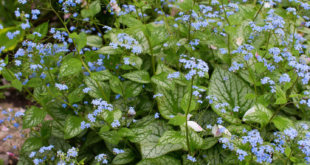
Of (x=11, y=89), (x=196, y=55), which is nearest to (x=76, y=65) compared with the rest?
(x=196, y=55)

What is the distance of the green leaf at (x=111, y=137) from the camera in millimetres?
1732

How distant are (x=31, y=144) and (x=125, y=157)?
2.59 feet

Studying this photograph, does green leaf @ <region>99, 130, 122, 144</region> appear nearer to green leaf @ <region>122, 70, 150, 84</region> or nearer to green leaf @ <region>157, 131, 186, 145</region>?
green leaf @ <region>157, 131, 186, 145</region>

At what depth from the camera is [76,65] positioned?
169cm

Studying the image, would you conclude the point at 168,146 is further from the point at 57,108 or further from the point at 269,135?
the point at 57,108

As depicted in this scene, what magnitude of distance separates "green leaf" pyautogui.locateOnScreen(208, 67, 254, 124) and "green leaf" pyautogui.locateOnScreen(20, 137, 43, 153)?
4.84ft

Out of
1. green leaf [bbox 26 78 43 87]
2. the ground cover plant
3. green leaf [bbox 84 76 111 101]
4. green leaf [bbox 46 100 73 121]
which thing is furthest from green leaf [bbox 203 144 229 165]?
Answer: green leaf [bbox 26 78 43 87]

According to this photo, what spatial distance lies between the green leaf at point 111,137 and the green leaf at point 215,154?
0.68m

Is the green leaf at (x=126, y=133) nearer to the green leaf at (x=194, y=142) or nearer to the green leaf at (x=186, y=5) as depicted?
the green leaf at (x=194, y=142)

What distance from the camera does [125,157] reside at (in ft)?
6.25

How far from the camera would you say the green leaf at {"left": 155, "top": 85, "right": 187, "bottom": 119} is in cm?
208

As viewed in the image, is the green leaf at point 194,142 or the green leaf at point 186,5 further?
the green leaf at point 186,5

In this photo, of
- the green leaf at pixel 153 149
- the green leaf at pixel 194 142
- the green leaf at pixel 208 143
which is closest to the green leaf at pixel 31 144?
the green leaf at pixel 153 149

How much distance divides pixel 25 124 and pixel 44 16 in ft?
11.4
